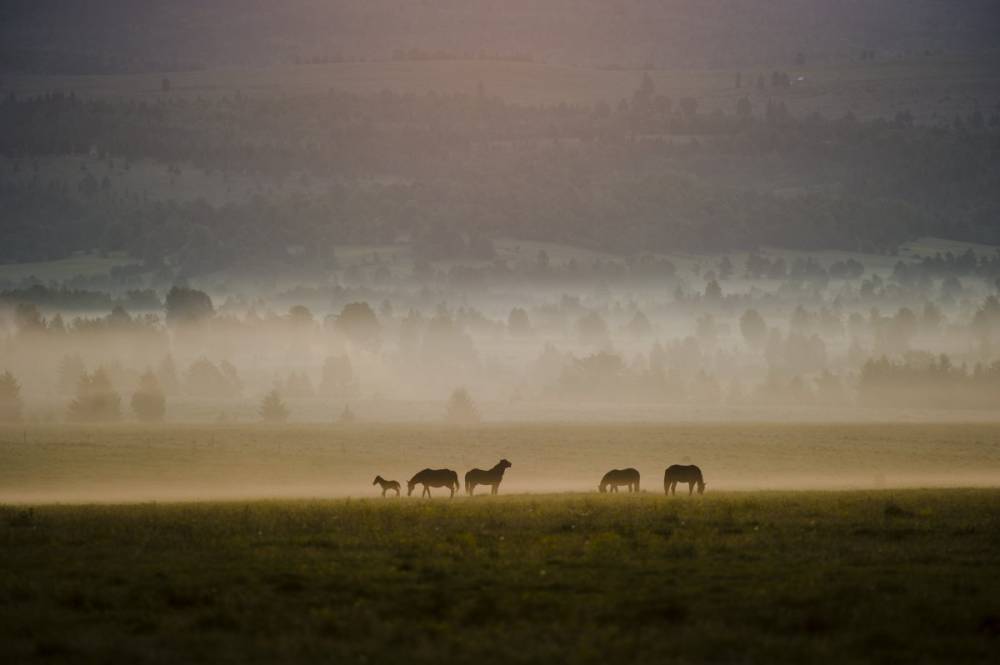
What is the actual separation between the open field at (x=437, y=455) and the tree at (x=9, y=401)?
22.7 m

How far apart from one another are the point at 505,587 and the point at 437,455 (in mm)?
80505

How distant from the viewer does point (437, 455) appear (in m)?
103

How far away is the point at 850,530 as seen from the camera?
100 ft

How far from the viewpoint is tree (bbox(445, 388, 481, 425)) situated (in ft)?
523

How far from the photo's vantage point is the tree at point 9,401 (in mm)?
142500

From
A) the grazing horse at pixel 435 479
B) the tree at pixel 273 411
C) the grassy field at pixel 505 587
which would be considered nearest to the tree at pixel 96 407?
the tree at pixel 273 411

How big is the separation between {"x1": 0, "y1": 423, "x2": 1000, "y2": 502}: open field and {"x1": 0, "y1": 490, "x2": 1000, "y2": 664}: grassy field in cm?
3669

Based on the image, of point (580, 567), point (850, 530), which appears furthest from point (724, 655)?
point (850, 530)

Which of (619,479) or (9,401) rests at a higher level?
(9,401)

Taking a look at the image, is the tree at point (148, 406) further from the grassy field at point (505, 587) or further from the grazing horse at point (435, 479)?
the grassy field at point (505, 587)

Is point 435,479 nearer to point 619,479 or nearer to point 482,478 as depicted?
point 482,478

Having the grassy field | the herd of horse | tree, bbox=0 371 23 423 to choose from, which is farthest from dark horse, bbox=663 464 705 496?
tree, bbox=0 371 23 423

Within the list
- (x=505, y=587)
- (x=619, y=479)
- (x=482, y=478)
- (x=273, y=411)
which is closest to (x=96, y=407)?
(x=273, y=411)

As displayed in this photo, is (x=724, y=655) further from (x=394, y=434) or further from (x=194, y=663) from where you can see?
(x=394, y=434)
